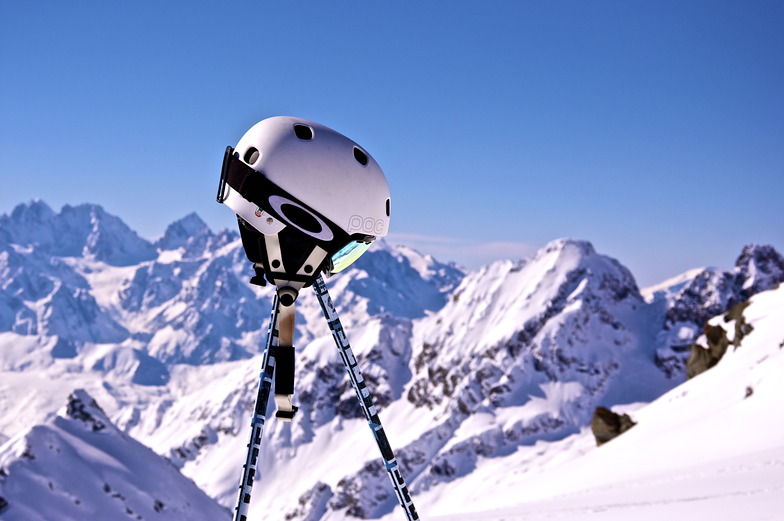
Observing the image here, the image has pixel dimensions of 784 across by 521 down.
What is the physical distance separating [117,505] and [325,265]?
14214 millimetres

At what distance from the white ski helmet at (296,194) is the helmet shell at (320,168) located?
11 mm

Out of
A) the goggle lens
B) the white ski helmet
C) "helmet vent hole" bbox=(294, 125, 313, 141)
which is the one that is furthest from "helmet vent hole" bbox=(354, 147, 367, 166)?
the goggle lens

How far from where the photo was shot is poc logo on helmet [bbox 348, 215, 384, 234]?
8820 mm

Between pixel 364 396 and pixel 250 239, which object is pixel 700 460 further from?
pixel 250 239

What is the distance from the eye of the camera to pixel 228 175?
8.70m

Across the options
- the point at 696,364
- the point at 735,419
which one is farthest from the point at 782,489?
the point at 696,364

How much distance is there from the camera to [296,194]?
8.52 m

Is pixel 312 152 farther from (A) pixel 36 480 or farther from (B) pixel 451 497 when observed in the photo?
(B) pixel 451 497

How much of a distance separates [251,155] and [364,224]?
1558 millimetres

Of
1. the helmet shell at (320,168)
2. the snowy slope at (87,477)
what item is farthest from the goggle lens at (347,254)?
the snowy slope at (87,477)

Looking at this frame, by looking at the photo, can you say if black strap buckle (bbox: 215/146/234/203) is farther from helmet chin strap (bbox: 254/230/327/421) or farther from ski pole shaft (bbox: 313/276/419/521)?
ski pole shaft (bbox: 313/276/419/521)

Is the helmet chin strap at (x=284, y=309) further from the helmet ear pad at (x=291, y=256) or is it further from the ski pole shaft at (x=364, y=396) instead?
the ski pole shaft at (x=364, y=396)

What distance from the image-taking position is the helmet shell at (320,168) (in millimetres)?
8539

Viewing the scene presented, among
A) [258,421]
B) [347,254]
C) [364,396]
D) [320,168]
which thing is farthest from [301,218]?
[258,421]
